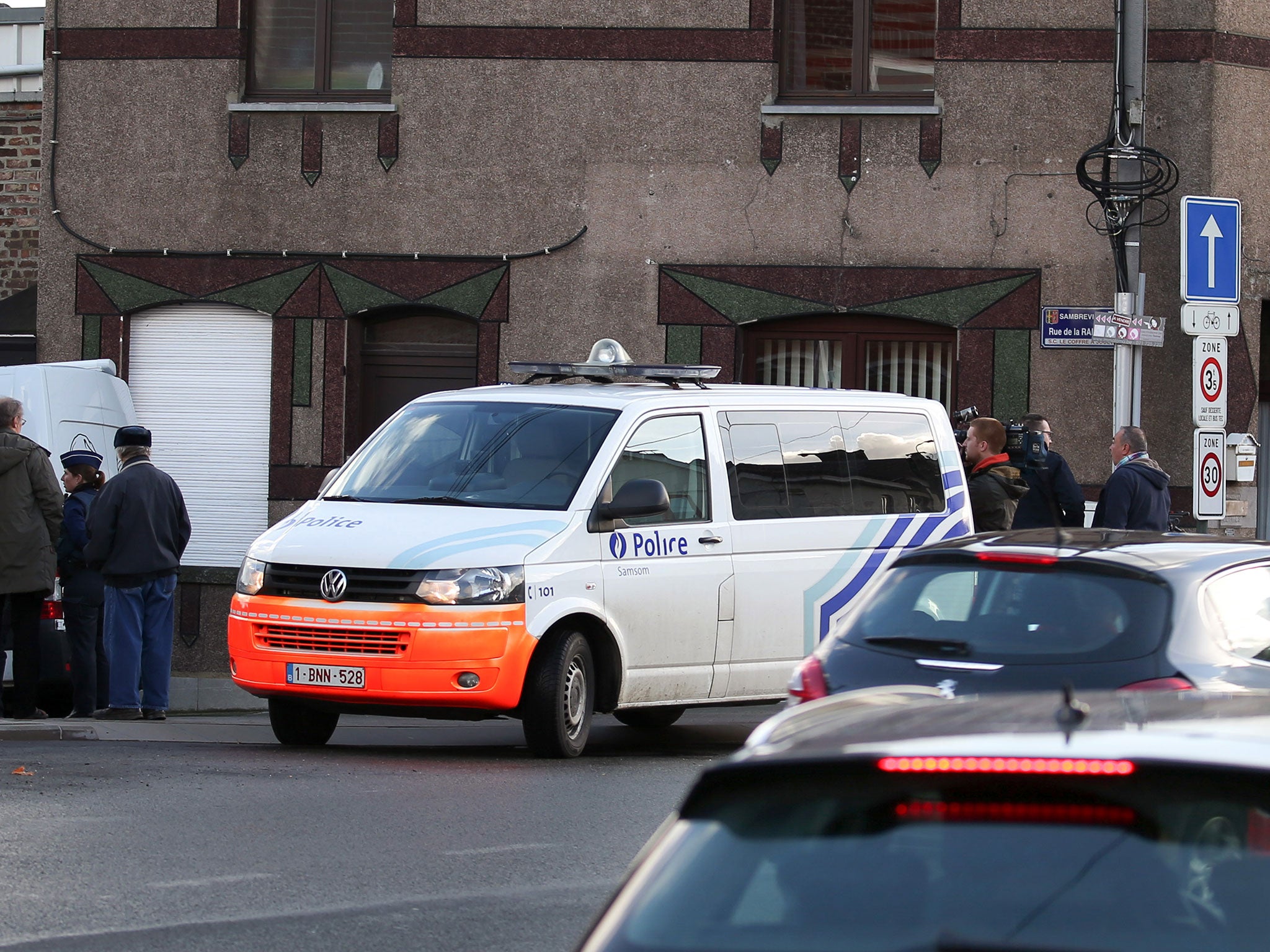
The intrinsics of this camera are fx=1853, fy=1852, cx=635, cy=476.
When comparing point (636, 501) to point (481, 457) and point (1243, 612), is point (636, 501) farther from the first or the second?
point (1243, 612)

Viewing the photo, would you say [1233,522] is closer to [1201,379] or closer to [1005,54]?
[1201,379]

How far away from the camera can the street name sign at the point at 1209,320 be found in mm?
14719

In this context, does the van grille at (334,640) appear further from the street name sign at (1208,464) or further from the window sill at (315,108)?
the window sill at (315,108)

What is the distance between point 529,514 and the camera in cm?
997

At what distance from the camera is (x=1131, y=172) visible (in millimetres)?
15250

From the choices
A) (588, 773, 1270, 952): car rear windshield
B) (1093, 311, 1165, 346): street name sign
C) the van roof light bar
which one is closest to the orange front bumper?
the van roof light bar

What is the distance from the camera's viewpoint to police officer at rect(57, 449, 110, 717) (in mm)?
12922

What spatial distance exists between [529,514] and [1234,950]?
7738mm

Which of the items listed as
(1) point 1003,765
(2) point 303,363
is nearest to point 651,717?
(2) point 303,363

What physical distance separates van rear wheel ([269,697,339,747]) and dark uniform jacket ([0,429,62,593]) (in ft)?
8.20

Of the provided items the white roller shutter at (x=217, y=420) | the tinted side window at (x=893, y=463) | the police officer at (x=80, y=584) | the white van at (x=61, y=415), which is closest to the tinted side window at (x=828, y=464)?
the tinted side window at (x=893, y=463)

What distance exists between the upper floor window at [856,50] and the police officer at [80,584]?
829cm

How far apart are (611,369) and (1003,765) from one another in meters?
9.21

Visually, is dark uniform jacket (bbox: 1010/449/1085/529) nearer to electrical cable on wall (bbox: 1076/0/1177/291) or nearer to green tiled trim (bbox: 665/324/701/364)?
electrical cable on wall (bbox: 1076/0/1177/291)
